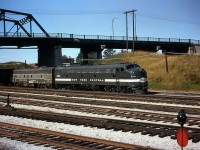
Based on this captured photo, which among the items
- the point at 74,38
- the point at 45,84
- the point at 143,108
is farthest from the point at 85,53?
the point at 143,108

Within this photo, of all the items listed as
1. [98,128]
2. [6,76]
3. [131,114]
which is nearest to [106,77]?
[131,114]

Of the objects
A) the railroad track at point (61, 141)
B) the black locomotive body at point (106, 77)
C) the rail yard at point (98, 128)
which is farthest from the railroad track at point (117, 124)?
the black locomotive body at point (106, 77)

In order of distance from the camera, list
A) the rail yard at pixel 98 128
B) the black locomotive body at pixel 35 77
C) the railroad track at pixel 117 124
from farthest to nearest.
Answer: the black locomotive body at pixel 35 77 → the railroad track at pixel 117 124 → the rail yard at pixel 98 128

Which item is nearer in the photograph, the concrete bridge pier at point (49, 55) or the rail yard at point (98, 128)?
the rail yard at point (98, 128)

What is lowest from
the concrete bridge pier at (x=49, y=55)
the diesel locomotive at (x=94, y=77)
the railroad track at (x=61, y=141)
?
the railroad track at (x=61, y=141)

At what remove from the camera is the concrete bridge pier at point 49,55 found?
70.2 meters

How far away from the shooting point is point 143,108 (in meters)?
17.4

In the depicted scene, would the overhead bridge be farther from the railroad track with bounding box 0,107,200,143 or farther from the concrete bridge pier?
the railroad track with bounding box 0,107,200,143

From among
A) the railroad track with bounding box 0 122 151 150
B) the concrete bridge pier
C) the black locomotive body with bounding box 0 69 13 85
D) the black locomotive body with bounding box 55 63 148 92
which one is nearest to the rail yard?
the railroad track with bounding box 0 122 151 150

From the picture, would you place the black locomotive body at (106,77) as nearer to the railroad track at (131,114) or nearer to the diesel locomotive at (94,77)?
the diesel locomotive at (94,77)

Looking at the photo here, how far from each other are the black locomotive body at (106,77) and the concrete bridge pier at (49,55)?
35480 millimetres

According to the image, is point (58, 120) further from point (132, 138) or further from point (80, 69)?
point (80, 69)

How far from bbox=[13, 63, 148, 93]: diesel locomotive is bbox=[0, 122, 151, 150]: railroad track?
15.2m

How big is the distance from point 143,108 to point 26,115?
614 centimetres
